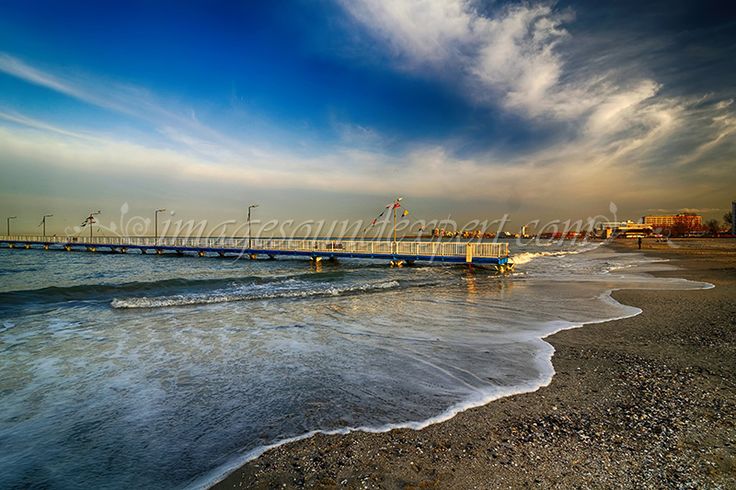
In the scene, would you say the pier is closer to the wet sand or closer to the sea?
the sea

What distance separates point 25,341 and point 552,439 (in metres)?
12.3

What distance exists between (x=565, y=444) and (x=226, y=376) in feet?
17.8

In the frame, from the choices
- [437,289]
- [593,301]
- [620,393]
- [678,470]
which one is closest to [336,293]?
[437,289]

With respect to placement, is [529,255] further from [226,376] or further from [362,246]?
[226,376]

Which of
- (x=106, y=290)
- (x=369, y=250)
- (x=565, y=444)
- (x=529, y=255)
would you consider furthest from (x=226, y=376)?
(x=529, y=255)

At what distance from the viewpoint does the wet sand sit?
320 cm

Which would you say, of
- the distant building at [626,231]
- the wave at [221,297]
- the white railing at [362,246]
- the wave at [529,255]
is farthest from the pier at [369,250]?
the distant building at [626,231]

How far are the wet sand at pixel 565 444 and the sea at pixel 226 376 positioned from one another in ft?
1.32

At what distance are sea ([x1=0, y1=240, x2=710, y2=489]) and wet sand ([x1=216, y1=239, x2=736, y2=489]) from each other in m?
0.40

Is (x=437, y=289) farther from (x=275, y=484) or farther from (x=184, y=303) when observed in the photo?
(x=275, y=484)

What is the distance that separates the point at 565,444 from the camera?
12.3ft

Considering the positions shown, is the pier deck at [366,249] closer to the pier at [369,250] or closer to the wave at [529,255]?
the pier at [369,250]

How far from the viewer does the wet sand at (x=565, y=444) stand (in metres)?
3.20

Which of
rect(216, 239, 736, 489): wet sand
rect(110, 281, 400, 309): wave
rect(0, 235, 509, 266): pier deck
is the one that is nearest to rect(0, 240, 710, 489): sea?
rect(216, 239, 736, 489): wet sand
